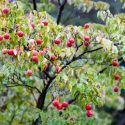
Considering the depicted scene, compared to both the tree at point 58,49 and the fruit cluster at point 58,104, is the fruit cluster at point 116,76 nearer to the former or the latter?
the tree at point 58,49

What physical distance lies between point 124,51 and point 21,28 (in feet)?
3.24

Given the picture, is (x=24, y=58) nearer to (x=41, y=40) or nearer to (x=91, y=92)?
(x=41, y=40)

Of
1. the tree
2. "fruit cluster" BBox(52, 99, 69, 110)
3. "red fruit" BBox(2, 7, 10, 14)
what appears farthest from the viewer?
"fruit cluster" BBox(52, 99, 69, 110)

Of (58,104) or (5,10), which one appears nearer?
(5,10)

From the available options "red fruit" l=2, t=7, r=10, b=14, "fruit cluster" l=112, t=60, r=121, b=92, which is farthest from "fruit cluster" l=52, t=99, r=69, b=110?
"red fruit" l=2, t=7, r=10, b=14

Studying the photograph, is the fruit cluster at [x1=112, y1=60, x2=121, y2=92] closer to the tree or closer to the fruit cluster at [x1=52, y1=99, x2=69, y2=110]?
the tree

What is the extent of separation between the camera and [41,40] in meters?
3.28

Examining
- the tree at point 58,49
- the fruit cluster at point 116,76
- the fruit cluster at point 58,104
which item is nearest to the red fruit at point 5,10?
the tree at point 58,49

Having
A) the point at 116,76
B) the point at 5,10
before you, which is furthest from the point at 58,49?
the point at 116,76

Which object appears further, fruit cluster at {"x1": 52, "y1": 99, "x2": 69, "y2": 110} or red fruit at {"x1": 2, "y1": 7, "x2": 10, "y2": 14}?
fruit cluster at {"x1": 52, "y1": 99, "x2": 69, "y2": 110}

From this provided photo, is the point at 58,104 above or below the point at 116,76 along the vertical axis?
below

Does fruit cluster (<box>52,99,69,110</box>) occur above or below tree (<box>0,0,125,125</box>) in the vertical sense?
below

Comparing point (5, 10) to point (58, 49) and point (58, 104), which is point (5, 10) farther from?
point (58, 104)

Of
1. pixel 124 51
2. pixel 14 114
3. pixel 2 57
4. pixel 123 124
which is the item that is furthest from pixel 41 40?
pixel 123 124
